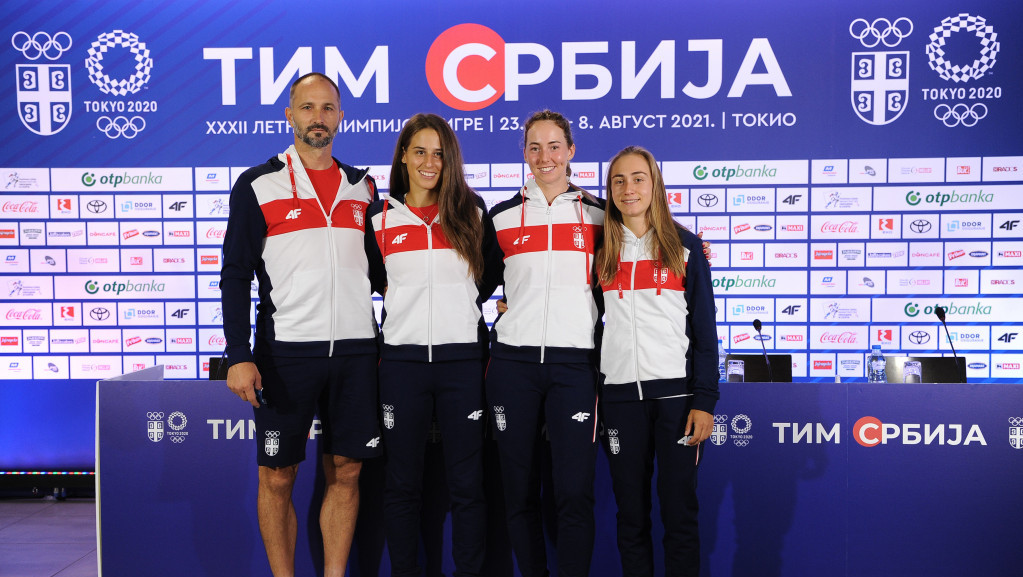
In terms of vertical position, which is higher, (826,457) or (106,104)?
(106,104)

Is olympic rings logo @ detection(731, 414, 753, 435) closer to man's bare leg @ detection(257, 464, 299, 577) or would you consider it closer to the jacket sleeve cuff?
man's bare leg @ detection(257, 464, 299, 577)

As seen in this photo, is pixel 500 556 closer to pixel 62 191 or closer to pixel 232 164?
pixel 232 164

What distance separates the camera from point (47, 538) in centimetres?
337

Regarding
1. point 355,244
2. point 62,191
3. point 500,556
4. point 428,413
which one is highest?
point 62,191

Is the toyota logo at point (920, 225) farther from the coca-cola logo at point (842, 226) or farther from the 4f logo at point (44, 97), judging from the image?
the 4f logo at point (44, 97)

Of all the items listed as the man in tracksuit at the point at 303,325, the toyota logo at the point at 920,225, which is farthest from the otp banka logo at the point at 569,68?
the man in tracksuit at the point at 303,325

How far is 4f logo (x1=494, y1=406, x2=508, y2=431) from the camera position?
201 cm

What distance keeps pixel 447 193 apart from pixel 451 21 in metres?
2.42

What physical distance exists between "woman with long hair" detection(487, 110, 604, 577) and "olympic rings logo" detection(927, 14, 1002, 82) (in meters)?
3.19

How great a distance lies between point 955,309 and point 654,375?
122 inches

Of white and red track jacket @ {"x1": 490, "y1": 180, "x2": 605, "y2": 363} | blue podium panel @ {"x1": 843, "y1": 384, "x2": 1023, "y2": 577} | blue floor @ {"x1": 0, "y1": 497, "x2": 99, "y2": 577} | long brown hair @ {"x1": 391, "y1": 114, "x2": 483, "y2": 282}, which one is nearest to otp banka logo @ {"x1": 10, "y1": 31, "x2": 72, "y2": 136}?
blue floor @ {"x1": 0, "y1": 497, "x2": 99, "y2": 577}

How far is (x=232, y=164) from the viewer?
423 cm

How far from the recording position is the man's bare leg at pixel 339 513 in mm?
2170

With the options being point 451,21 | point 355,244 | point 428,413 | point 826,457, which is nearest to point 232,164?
point 451,21
